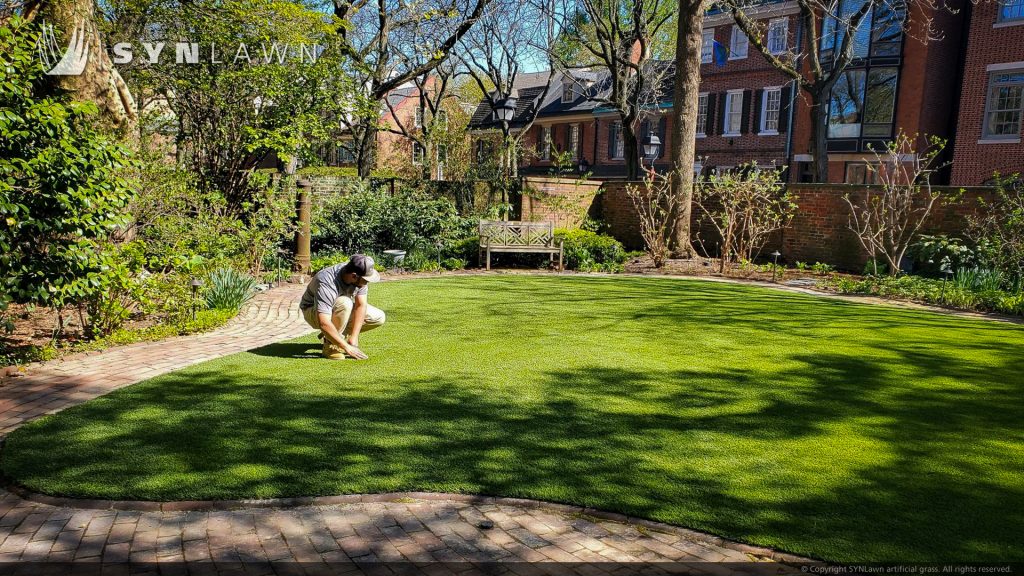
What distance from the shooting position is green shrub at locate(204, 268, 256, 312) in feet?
29.8

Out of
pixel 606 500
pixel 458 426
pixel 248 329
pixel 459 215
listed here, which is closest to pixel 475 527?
pixel 606 500

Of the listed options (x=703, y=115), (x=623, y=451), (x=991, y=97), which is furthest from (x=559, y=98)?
(x=623, y=451)

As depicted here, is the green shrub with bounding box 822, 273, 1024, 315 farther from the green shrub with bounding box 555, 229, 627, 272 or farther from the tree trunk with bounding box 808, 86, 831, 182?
the tree trunk with bounding box 808, 86, 831, 182

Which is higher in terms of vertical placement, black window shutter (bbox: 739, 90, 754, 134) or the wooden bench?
black window shutter (bbox: 739, 90, 754, 134)

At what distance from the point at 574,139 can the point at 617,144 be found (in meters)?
3.50

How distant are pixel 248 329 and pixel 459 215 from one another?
9666 millimetres

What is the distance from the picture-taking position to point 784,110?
31141 millimetres

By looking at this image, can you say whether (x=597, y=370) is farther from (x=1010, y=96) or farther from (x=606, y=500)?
(x=1010, y=96)

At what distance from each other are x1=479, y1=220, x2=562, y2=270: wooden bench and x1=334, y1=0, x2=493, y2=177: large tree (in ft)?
12.7

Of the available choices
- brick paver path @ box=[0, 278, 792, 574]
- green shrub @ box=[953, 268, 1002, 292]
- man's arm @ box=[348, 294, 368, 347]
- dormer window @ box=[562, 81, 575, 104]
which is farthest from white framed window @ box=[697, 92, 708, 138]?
brick paver path @ box=[0, 278, 792, 574]

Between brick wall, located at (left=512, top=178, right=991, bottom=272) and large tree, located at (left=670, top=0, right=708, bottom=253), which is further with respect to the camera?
large tree, located at (left=670, top=0, right=708, bottom=253)

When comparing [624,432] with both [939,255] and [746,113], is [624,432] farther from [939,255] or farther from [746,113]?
[746,113]

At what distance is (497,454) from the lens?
455 cm

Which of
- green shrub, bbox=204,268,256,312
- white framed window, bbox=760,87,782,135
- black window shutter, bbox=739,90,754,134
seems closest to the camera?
green shrub, bbox=204,268,256,312
